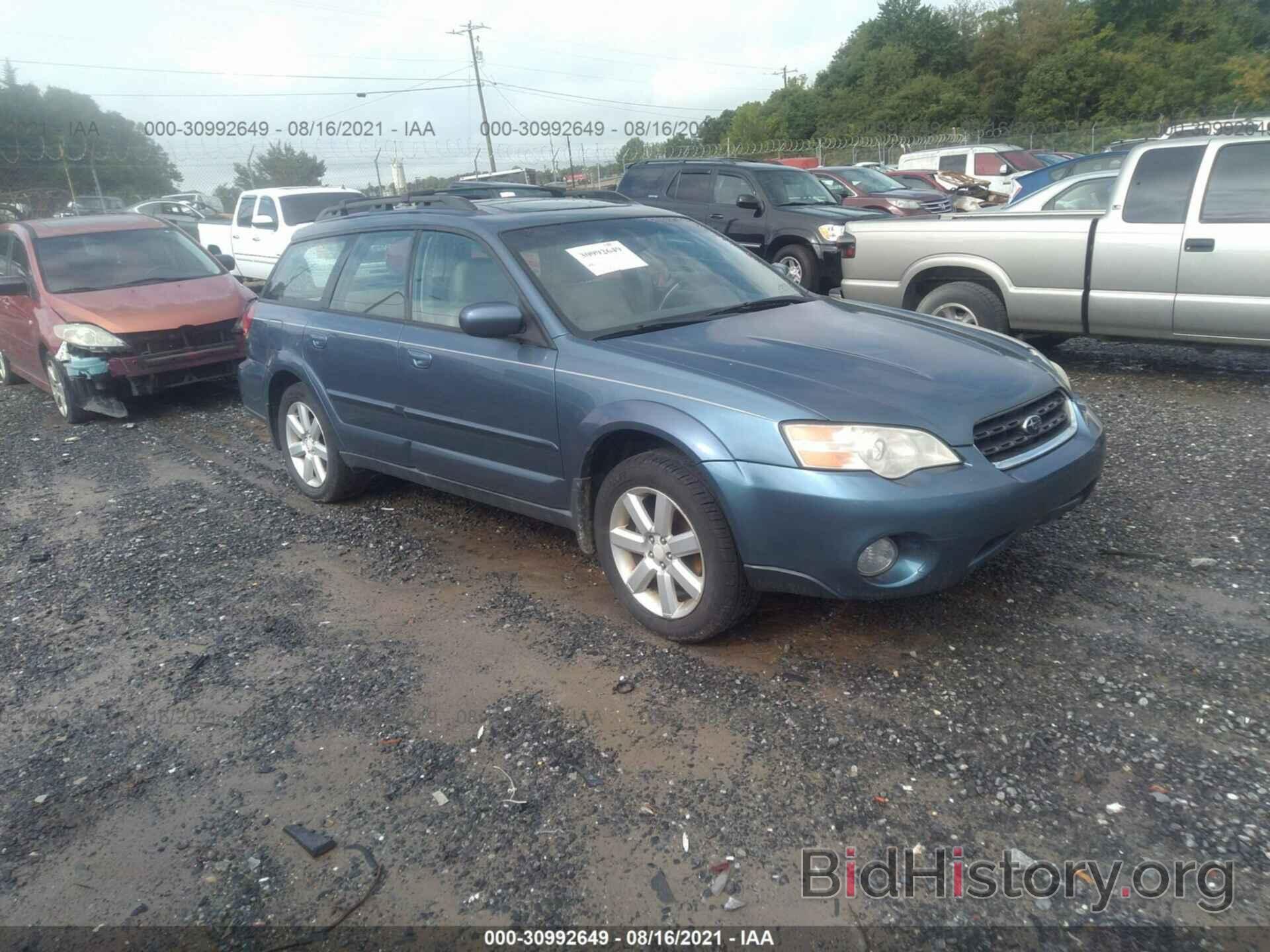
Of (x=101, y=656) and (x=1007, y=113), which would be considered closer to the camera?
(x=101, y=656)

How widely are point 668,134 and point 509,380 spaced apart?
3797 centimetres

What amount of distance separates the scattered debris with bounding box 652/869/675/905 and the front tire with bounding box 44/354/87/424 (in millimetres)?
7373

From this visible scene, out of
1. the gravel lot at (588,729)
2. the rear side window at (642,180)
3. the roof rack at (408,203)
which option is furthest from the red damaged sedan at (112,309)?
the rear side window at (642,180)

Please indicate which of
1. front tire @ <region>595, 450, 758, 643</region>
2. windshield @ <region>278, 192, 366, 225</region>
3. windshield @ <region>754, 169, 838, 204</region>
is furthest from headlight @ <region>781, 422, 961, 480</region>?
windshield @ <region>278, 192, 366, 225</region>

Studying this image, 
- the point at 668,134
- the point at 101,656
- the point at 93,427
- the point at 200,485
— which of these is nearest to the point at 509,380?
the point at 101,656

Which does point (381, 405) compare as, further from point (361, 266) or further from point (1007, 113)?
point (1007, 113)

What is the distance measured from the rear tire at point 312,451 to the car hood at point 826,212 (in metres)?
6.96

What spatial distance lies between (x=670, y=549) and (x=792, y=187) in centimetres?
927

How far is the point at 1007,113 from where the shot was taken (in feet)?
177

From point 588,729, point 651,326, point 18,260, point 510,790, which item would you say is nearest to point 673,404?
point 651,326

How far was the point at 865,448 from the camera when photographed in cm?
330

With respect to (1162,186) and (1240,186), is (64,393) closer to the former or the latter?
(1162,186)

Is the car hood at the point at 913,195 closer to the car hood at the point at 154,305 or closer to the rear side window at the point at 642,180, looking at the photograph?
the rear side window at the point at 642,180

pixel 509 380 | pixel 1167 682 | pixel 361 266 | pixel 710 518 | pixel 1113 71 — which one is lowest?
pixel 1167 682
